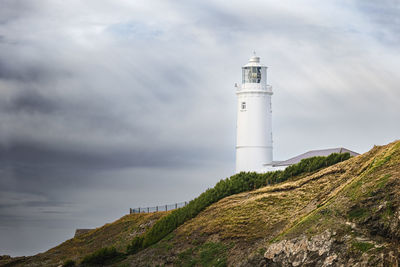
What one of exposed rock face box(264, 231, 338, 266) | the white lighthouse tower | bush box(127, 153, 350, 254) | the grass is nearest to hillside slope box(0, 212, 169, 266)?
bush box(127, 153, 350, 254)

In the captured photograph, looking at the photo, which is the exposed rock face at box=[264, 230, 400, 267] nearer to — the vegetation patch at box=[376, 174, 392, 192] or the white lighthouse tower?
the vegetation patch at box=[376, 174, 392, 192]

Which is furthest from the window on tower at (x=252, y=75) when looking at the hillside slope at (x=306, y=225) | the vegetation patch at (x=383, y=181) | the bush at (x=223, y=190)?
the vegetation patch at (x=383, y=181)

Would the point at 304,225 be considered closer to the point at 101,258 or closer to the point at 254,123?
the point at 101,258

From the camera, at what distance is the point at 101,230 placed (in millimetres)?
48844

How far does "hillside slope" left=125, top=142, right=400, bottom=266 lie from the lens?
21141 millimetres

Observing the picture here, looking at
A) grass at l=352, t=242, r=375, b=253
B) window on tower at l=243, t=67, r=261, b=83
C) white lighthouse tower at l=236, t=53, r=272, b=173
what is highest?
window on tower at l=243, t=67, r=261, b=83

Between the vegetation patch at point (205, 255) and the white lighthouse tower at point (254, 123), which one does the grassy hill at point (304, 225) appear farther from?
the white lighthouse tower at point (254, 123)

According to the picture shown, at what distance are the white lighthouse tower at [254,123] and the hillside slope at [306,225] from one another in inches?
918

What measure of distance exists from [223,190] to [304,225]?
13.0m

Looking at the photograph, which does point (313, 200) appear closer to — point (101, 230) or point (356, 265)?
point (356, 265)

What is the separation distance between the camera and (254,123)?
2319 inches

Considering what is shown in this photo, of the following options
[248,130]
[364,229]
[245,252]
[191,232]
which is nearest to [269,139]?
[248,130]

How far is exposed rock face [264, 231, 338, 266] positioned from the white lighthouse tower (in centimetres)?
3415

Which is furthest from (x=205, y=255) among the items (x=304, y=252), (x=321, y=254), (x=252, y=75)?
(x=252, y=75)
